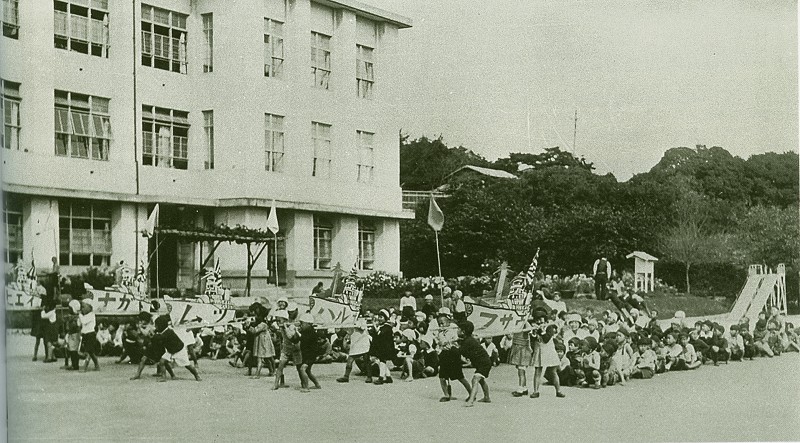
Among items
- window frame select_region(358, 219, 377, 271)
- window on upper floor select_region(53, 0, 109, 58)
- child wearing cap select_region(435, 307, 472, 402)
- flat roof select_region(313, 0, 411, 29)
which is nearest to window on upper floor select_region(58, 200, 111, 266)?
window on upper floor select_region(53, 0, 109, 58)

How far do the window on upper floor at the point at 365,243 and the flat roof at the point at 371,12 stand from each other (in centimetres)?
229

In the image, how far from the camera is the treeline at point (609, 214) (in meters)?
9.62

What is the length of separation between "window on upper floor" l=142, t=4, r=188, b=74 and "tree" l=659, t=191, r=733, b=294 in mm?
5855

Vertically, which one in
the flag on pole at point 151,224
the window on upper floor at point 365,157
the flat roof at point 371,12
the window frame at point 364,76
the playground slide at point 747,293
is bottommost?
the playground slide at point 747,293

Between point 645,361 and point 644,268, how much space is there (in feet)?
4.10

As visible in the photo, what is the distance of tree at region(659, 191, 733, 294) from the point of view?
9.83 m

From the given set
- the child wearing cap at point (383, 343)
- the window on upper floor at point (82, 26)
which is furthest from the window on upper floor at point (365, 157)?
the window on upper floor at point (82, 26)

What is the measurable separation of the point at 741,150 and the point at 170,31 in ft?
21.8

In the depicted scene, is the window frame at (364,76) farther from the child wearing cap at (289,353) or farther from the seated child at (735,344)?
the seated child at (735,344)

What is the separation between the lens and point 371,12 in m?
9.54

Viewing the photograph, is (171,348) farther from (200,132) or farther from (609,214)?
(609,214)

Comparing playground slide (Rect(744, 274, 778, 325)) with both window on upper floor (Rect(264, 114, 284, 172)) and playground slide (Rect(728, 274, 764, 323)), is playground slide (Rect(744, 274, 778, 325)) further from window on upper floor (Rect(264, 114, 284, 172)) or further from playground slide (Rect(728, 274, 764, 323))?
window on upper floor (Rect(264, 114, 284, 172))

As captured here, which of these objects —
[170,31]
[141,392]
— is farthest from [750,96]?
[141,392]

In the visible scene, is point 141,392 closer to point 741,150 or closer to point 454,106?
point 454,106
